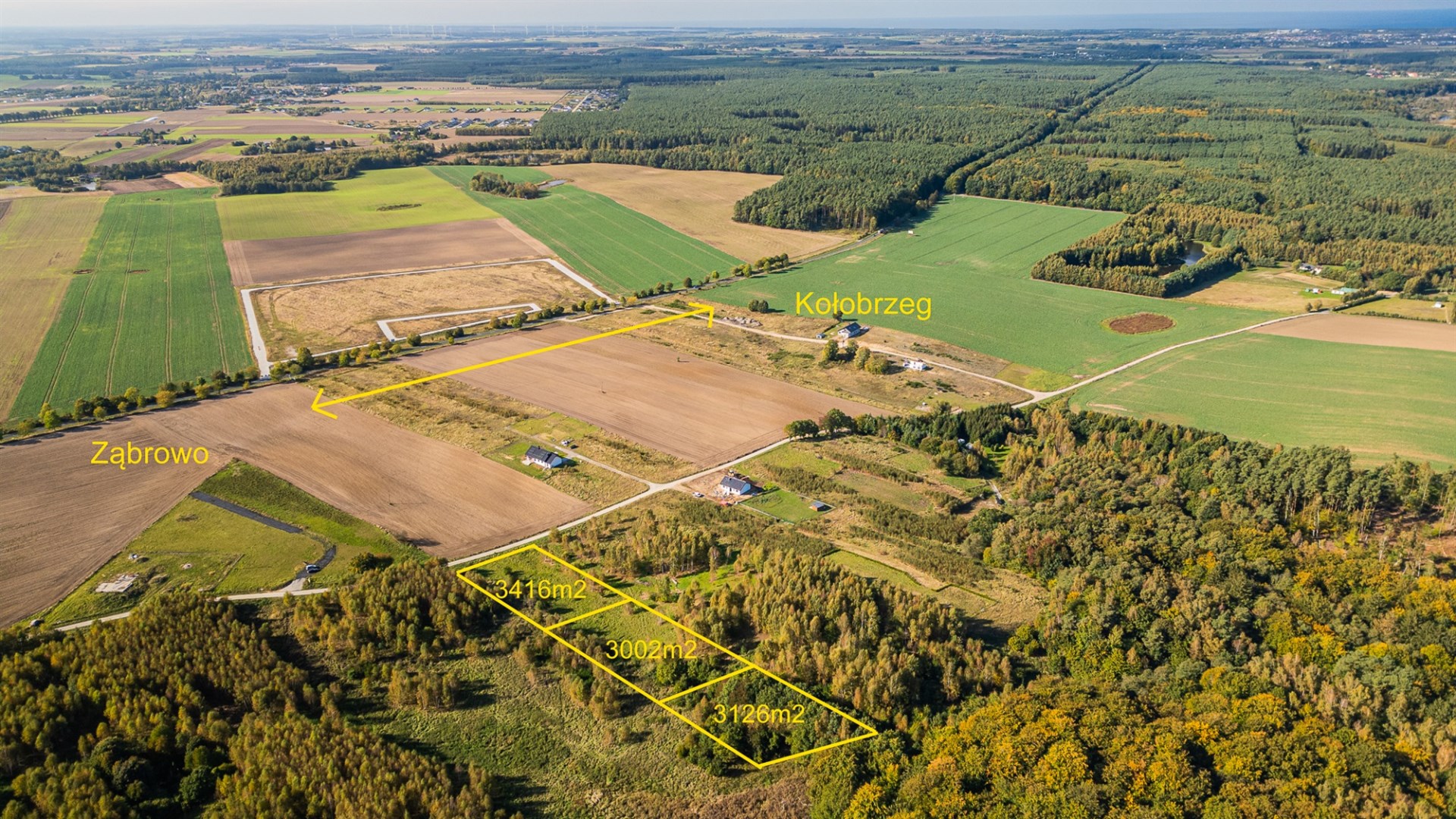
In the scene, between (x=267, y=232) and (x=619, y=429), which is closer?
(x=619, y=429)

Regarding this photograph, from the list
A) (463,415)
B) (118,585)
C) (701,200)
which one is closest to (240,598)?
(118,585)

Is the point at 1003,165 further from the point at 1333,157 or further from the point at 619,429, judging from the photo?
the point at 619,429

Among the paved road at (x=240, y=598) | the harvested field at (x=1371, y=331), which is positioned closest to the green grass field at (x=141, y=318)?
the paved road at (x=240, y=598)

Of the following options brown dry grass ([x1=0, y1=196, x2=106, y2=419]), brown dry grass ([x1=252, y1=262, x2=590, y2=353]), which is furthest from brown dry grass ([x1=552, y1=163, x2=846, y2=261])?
brown dry grass ([x1=0, y1=196, x2=106, y2=419])

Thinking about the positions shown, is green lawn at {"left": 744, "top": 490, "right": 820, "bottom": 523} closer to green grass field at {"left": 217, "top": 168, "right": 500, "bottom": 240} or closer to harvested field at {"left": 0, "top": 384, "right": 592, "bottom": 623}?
harvested field at {"left": 0, "top": 384, "right": 592, "bottom": 623}

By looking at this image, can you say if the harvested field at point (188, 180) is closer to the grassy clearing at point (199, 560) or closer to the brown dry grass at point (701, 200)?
the brown dry grass at point (701, 200)

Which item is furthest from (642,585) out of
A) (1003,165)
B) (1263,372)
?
(1003,165)
